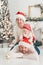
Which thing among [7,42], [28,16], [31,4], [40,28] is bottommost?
[7,42]

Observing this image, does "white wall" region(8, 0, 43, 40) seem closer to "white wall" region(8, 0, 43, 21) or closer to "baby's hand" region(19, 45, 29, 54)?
"white wall" region(8, 0, 43, 21)

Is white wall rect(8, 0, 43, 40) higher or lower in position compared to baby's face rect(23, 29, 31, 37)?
higher

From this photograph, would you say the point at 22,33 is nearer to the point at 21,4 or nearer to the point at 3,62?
the point at 3,62

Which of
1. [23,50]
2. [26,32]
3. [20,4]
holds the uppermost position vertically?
[20,4]

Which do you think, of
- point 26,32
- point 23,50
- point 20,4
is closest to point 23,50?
point 23,50

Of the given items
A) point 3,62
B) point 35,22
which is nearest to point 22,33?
point 3,62

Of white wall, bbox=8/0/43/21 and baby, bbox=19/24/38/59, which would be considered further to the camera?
white wall, bbox=8/0/43/21

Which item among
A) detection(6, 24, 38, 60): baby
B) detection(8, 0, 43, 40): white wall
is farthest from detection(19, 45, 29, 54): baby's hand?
detection(8, 0, 43, 40): white wall

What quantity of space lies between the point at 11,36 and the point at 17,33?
0.36m

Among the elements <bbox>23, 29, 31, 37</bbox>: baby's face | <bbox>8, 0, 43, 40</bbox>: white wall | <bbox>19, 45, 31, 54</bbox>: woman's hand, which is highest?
<bbox>8, 0, 43, 40</bbox>: white wall

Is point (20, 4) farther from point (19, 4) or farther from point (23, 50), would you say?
point (23, 50)

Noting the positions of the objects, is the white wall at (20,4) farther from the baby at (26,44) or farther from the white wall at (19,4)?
the baby at (26,44)

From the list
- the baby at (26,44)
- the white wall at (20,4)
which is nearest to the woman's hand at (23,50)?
the baby at (26,44)

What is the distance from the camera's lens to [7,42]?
1.55 meters
